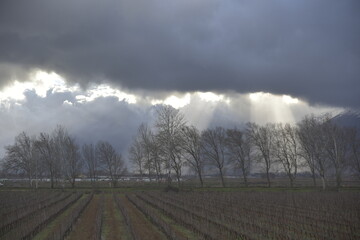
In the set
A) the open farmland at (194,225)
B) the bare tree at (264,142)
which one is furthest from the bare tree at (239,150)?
the open farmland at (194,225)

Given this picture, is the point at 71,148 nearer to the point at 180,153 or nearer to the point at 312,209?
the point at 180,153

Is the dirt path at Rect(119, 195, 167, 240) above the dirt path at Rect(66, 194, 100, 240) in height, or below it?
below

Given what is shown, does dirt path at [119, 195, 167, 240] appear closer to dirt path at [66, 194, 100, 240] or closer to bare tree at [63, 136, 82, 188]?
dirt path at [66, 194, 100, 240]

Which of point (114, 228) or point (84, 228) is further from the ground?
point (84, 228)

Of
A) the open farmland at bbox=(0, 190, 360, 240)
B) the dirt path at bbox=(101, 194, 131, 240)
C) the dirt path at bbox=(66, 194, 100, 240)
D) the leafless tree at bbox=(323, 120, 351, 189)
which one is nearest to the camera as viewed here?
the open farmland at bbox=(0, 190, 360, 240)

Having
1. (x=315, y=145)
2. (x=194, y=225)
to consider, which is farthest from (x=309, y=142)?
(x=194, y=225)

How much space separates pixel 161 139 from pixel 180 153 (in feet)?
24.1

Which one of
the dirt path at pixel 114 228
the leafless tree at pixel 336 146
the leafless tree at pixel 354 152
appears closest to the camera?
the dirt path at pixel 114 228

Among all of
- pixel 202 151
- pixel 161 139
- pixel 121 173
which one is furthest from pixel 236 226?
pixel 121 173

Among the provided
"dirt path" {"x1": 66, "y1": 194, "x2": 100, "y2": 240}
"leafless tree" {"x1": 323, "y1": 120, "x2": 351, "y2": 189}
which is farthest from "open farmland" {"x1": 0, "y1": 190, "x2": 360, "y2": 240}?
"leafless tree" {"x1": 323, "y1": 120, "x2": 351, "y2": 189}

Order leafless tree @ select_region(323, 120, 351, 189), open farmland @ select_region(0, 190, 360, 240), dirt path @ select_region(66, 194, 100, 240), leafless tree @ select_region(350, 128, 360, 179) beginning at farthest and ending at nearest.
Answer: leafless tree @ select_region(350, 128, 360, 179) → leafless tree @ select_region(323, 120, 351, 189) → dirt path @ select_region(66, 194, 100, 240) → open farmland @ select_region(0, 190, 360, 240)

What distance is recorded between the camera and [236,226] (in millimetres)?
18766

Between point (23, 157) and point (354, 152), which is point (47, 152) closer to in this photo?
point (23, 157)

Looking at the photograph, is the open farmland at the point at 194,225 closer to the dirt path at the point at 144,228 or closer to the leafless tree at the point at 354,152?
the dirt path at the point at 144,228
